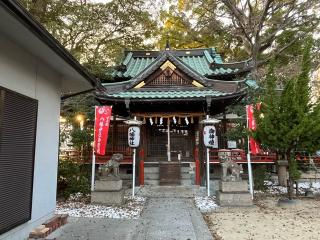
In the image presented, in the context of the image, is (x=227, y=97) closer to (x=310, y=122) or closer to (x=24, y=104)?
(x=310, y=122)

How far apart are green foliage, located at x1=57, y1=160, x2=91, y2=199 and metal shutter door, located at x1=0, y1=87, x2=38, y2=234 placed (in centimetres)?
702

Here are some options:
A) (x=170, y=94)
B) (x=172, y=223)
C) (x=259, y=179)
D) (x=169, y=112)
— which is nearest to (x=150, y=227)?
(x=172, y=223)

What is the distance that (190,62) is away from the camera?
21.4 metres

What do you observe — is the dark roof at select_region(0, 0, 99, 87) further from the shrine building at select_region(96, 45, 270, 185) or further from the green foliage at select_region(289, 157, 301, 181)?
the green foliage at select_region(289, 157, 301, 181)

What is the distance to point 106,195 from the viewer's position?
11992mm

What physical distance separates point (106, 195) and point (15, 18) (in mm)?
8980

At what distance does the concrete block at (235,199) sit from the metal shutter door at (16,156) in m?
7.78

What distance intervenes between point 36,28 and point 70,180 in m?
9.64

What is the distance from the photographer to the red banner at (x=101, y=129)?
525 inches

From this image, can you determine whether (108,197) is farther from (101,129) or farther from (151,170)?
(151,170)

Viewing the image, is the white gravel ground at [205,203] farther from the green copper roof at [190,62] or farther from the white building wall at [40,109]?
the green copper roof at [190,62]

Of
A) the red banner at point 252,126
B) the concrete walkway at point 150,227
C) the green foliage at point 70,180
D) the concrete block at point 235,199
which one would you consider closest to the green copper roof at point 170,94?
the red banner at point 252,126

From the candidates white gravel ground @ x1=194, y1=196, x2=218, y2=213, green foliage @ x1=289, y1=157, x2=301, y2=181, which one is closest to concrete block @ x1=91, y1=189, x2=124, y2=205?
white gravel ground @ x1=194, y1=196, x2=218, y2=213

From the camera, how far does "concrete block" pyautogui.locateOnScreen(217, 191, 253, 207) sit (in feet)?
38.7
